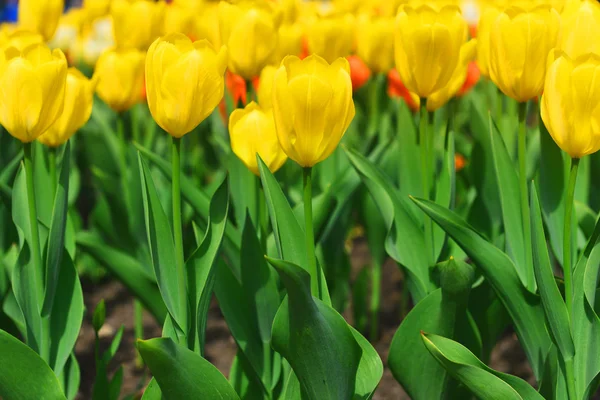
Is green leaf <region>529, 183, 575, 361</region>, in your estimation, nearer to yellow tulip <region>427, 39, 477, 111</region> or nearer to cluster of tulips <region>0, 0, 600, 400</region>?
cluster of tulips <region>0, 0, 600, 400</region>

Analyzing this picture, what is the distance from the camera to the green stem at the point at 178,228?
142 cm

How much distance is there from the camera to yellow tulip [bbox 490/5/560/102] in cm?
148

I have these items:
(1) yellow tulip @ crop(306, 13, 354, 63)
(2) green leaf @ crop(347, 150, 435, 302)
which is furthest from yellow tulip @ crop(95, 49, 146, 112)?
(2) green leaf @ crop(347, 150, 435, 302)

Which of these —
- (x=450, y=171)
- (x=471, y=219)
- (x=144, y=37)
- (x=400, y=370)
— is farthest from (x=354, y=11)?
(x=400, y=370)

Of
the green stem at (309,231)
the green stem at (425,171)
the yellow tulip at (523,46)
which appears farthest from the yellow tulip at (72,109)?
the yellow tulip at (523,46)

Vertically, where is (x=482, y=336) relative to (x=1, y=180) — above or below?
below

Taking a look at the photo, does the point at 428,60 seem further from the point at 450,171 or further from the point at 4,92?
the point at 4,92

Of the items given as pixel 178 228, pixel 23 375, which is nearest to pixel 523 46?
pixel 178 228

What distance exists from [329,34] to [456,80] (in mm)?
553

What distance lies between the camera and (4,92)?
1428 mm

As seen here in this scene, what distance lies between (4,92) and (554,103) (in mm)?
→ 918

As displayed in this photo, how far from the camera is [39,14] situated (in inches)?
86.9

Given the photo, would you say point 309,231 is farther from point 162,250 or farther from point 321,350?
point 162,250

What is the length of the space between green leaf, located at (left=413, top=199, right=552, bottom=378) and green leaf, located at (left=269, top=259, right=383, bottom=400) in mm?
271
